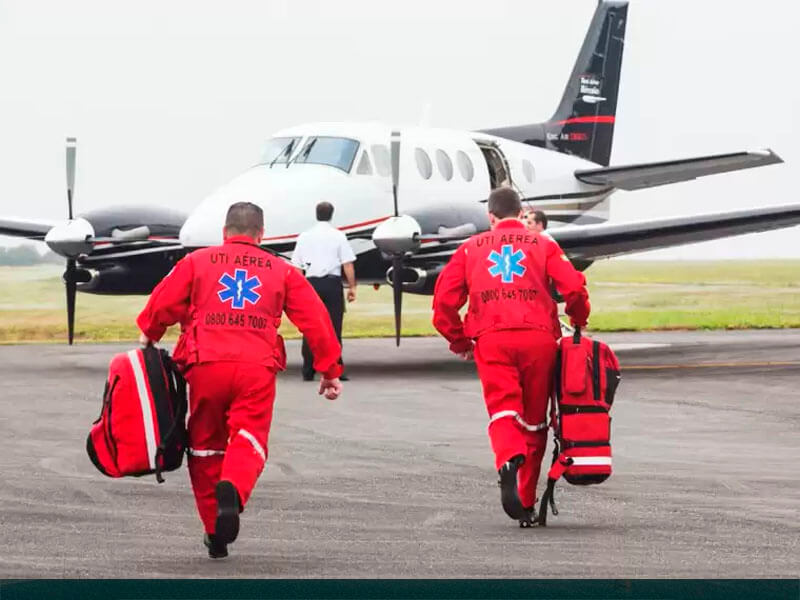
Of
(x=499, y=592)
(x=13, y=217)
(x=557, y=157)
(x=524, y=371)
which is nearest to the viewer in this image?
(x=499, y=592)

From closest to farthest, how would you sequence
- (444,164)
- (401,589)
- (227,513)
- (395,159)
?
(401,589), (227,513), (395,159), (444,164)

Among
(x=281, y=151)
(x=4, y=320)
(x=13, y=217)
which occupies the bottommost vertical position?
(x=4, y=320)

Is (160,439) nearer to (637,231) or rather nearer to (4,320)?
(637,231)

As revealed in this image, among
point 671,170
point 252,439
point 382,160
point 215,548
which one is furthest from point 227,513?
point 671,170

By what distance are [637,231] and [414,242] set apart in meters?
3.94

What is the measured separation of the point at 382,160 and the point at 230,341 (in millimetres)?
12957

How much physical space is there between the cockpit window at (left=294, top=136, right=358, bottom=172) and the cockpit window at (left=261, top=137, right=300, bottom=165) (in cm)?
17

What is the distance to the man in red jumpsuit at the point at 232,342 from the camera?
7.23m

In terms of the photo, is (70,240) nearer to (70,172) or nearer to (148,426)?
(70,172)

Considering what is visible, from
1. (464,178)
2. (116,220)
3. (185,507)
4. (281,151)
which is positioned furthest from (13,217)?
(185,507)

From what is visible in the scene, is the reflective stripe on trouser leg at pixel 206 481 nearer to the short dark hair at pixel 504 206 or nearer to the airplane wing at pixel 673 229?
the short dark hair at pixel 504 206

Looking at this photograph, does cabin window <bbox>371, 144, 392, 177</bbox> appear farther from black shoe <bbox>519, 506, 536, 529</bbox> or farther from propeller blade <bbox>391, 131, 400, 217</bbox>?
black shoe <bbox>519, 506, 536, 529</bbox>

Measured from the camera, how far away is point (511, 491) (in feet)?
25.9

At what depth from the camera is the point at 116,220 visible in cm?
2098
